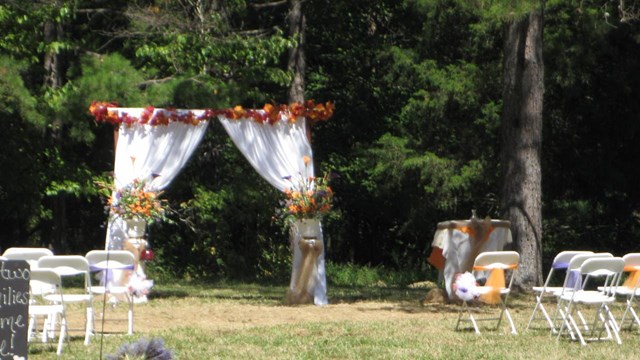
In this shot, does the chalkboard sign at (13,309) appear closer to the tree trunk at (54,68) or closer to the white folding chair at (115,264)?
the white folding chair at (115,264)

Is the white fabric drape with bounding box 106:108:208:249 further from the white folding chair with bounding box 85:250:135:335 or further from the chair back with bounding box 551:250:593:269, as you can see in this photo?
the chair back with bounding box 551:250:593:269

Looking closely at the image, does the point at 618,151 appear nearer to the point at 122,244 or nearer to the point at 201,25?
the point at 201,25

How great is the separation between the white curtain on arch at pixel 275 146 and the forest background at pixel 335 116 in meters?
3.46

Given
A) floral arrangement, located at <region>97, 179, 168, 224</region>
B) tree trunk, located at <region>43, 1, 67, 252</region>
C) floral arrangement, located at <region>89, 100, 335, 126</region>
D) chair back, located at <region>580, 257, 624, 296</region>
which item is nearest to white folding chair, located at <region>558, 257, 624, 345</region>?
chair back, located at <region>580, 257, 624, 296</region>

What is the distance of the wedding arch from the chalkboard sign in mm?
7714

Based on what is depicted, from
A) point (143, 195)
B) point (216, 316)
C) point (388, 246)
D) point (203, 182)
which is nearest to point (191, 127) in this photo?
point (143, 195)

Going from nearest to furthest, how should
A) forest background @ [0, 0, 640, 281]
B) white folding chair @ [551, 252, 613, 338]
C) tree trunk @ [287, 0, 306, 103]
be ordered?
white folding chair @ [551, 252, 613, 338] → forest background @ [0, 0, 640, 281] → tree trunk @ [287, 0, 306, 103]

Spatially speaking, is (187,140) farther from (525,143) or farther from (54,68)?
(54,68)

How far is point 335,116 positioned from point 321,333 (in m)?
14.3

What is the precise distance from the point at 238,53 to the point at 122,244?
5.68 metres

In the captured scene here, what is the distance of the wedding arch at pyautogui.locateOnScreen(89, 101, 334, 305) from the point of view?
14672 mm

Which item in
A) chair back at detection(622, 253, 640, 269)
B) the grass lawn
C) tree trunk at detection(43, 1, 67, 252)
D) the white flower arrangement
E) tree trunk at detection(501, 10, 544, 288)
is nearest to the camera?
the grass lawn

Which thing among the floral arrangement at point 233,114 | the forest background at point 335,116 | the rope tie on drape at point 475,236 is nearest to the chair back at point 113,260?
the floral arrangement at point 233,114

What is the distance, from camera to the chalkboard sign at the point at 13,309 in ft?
21.0
